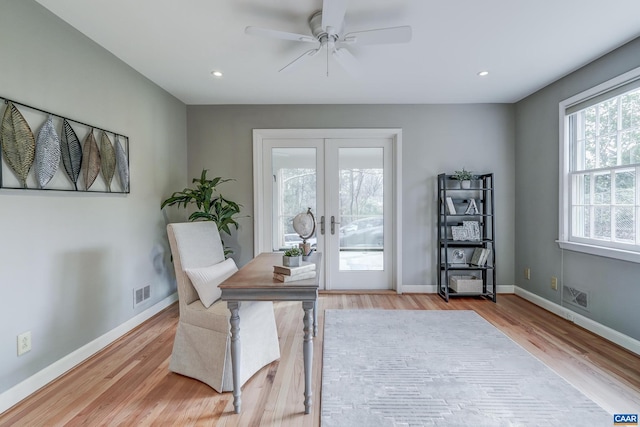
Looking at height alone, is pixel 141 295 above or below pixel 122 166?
below

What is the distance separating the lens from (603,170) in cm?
261

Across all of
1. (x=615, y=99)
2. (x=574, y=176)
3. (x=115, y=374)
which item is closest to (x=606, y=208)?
(x=574, y=176)

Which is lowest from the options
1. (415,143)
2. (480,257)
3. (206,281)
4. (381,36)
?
(480,257)

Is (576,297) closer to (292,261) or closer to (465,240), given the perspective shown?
(465,240)

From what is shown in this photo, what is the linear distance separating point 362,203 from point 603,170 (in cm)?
236

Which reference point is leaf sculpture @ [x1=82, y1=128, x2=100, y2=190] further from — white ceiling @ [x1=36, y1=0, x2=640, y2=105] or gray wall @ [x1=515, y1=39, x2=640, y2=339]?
gray wall @ [x1=515, y1=39, x2=640, y2=339]

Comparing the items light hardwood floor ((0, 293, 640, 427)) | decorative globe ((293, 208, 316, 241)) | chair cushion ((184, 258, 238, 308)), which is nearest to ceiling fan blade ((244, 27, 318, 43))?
decorative globe ((293, 208, 316, 241))

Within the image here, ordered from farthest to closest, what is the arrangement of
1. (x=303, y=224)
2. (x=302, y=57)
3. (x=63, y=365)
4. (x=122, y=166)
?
1. (x=122, y=166)
2. (x=302, y=57)
3. (x=63, y=365)
4. (x=303, y=224)

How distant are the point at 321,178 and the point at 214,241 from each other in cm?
186

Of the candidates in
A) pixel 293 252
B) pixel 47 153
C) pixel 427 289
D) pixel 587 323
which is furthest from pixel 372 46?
pixel 587 323

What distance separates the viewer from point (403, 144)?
3.79m

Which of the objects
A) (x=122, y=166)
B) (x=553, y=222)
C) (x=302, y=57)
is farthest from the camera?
(x=553, y=222)

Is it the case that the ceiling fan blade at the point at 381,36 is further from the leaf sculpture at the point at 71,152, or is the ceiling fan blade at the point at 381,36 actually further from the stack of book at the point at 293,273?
the leaf sculpture at the point at 71,152

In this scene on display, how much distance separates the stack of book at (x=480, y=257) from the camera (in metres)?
3.54
